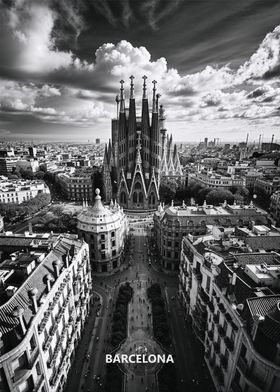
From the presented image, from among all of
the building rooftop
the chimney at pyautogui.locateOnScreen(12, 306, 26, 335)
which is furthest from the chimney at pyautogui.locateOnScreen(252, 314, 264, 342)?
the building rooftop

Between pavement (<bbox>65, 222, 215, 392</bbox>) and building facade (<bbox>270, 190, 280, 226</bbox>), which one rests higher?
building facade (<bbox>270, 190, 280, 226</bbox>)

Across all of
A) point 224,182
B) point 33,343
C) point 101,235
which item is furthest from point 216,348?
point 224,182

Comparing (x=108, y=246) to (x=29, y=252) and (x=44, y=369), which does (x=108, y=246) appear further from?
(x=44, y=369)

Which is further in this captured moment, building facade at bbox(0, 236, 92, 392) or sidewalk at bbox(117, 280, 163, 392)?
sidewalk at bbox(117, 280, 163, 392)

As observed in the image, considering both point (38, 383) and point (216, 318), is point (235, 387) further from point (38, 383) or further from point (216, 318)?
point (38, 383)

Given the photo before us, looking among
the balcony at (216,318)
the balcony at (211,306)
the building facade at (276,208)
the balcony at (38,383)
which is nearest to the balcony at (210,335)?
the balcony at (211,306)

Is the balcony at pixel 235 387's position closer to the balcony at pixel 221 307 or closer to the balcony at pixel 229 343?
the balcony at pixel 229 343

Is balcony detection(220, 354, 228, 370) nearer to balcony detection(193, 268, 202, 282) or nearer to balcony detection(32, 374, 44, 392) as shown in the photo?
balcony detection(193, 268, 202, 282)
